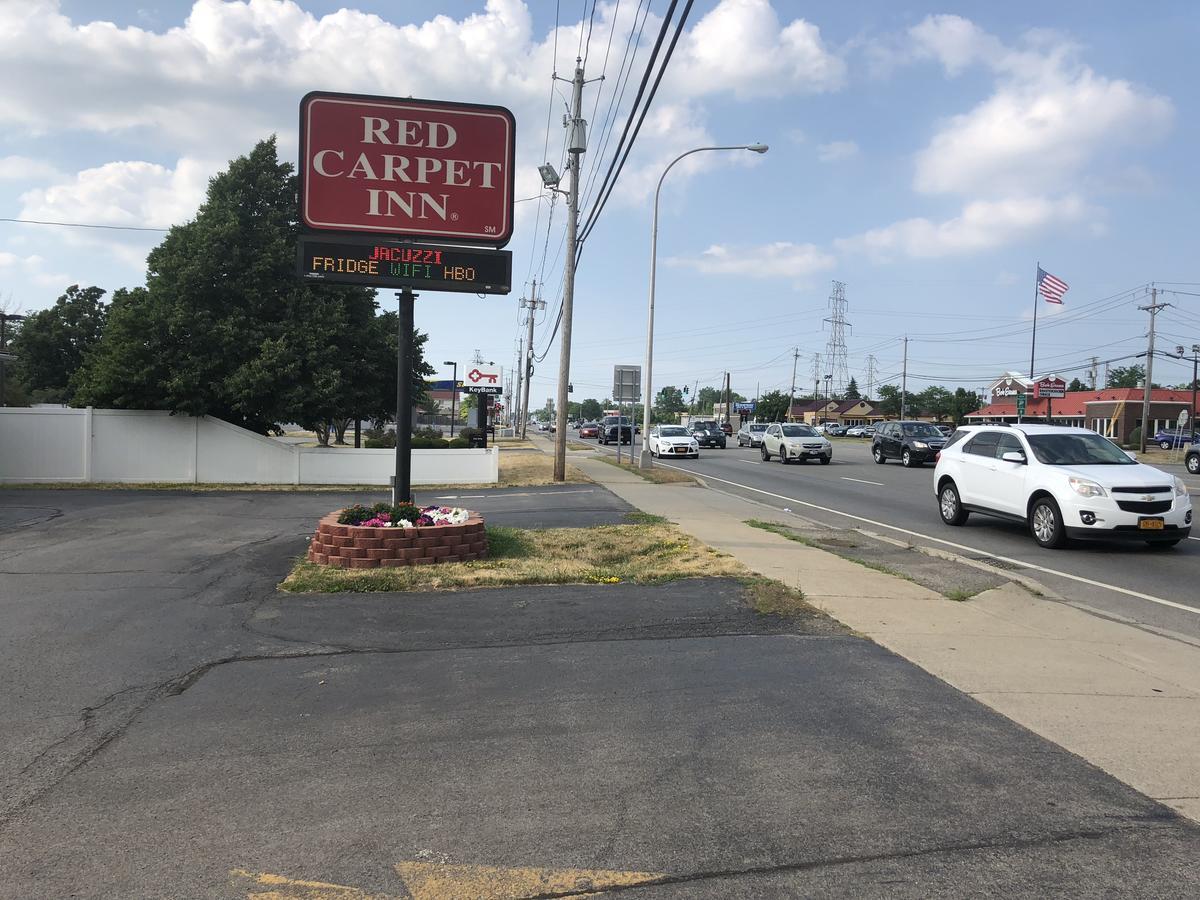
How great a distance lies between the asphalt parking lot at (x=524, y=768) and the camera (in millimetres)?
3146

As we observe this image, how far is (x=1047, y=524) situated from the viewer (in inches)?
→ 450

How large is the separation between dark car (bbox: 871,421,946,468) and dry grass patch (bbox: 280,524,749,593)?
2140 cm

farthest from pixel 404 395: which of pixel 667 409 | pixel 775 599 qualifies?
pixel 667 409

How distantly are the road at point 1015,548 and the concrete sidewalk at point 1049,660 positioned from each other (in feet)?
2.69

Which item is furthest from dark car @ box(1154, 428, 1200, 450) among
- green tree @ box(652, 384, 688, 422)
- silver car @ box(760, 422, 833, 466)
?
green tree @ box(652, 384, 688, 422)

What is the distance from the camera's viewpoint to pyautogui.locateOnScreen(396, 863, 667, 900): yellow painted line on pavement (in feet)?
9.84

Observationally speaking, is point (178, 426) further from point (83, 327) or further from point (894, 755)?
point (83, 327)

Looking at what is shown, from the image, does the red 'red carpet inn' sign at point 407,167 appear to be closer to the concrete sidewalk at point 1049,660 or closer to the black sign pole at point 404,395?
the black sign pole at point 404,395

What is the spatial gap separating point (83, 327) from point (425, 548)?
48989mm

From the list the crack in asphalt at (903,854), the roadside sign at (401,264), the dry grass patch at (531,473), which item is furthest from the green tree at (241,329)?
the crack in asphalt at (903,854)

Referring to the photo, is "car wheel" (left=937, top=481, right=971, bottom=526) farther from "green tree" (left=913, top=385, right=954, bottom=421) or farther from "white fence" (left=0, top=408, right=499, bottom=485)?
"green tree" (left=913, top=385, right=954, bottom=421)

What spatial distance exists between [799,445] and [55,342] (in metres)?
42.1

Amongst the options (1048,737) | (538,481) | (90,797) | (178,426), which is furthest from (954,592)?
(178,426)

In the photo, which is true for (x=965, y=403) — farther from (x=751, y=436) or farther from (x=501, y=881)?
(x=501, y=881)
